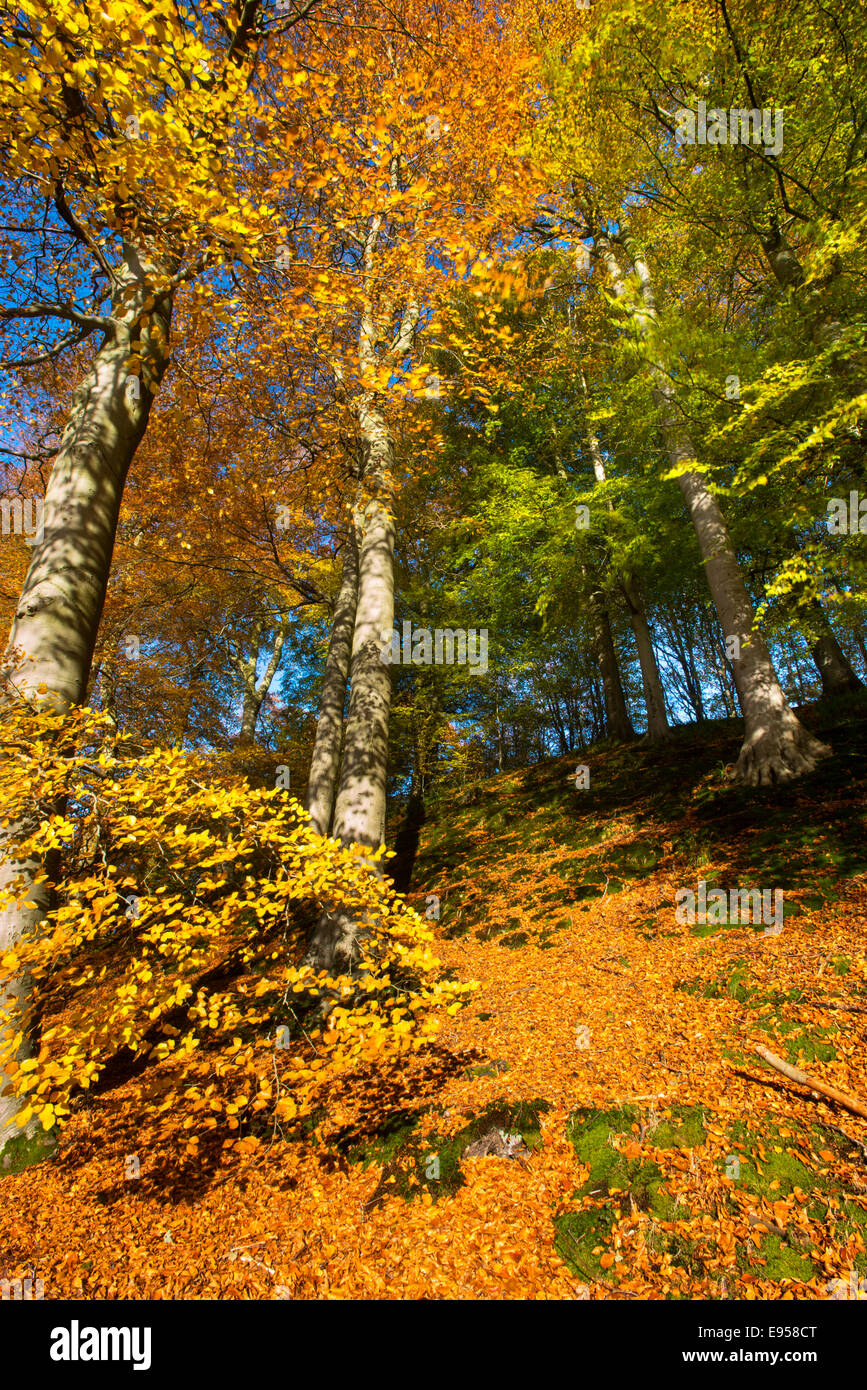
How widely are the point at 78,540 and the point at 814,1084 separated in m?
5.64

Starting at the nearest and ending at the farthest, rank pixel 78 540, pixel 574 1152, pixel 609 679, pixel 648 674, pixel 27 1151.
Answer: pixel 574 1152, pixel 27 1151, pixel 78 540, pixel 648 674, pixel 609 679

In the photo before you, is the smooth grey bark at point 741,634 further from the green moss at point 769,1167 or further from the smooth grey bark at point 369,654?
the green moss at point 769,1167

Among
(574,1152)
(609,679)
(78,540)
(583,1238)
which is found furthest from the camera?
(609,679)

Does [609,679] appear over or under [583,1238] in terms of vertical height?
over

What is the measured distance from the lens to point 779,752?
20.9 ft

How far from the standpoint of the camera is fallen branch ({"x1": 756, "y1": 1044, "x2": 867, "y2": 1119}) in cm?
242

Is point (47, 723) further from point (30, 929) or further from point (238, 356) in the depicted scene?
point (238, 356)

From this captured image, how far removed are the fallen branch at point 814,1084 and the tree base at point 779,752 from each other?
421 cm

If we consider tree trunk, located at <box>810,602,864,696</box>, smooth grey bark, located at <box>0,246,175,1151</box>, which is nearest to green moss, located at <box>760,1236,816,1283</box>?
smooth grey bark, located at <box>0,246,175,1151</box>

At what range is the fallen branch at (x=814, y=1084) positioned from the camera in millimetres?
2418

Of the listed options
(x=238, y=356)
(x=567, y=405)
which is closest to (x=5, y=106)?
(x=238, y=356)

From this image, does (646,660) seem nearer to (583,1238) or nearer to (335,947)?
(335,947)

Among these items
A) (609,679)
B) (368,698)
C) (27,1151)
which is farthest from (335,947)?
(609,679)

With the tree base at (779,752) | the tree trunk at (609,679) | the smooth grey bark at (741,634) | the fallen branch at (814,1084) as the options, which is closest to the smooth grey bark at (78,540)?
the fallen branch at (814,1084)
